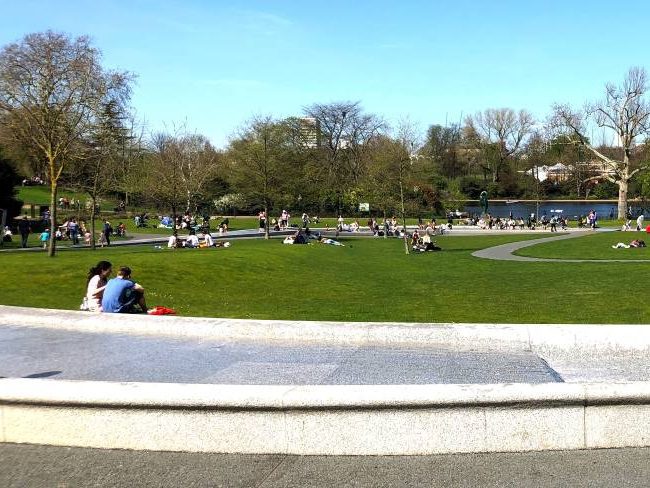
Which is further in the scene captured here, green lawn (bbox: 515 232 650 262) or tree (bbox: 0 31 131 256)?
green lawn (bbox: 515 232 650 262)

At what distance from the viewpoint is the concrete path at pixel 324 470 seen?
3.88 m

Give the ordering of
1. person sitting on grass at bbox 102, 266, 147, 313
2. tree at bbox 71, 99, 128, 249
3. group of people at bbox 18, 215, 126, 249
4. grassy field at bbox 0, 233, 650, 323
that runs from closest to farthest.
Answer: person sitting on grass at bbox 102, 266, 147, 313, grassy field at bbox 0, 233, 650, 323, tree at bbox 71, 99, 128, 249, group of people at bbox 18, 215, 126, 249

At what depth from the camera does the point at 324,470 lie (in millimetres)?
4082

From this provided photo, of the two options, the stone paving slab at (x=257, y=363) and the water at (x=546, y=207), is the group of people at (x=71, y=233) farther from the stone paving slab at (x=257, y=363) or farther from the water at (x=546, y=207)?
the water at (x=546, y=207)

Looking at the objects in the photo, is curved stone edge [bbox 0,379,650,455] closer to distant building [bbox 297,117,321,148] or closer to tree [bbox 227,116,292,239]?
tree [bbox 227,116,292,239]

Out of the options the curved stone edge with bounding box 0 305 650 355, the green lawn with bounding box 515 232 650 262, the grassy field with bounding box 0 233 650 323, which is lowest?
the green lawn with bounding box 515 232 650 262

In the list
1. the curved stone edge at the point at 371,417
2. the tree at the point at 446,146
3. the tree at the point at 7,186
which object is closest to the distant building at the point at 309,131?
the tree at the point at 446,146

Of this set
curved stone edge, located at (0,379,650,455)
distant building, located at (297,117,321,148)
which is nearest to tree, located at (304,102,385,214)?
distant building, located at (297,117,321,148)

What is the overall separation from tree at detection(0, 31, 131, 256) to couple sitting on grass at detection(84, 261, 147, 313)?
33.1 feet

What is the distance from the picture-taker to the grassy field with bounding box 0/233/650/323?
1172 cm

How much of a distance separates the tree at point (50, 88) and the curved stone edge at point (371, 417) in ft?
56.9

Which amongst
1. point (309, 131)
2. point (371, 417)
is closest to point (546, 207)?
point (309, 131)

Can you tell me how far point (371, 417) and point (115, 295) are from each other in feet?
22.8

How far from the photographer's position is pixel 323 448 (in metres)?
4.31
